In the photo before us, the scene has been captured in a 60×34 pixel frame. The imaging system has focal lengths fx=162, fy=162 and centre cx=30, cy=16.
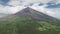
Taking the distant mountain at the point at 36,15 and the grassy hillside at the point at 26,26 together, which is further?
the distant mountain at the point at 36,15

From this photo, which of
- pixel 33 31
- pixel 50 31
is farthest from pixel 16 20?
pixel 50 31

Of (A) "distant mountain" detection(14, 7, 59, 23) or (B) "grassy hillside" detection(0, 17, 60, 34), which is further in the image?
(A) "distant mountain" detection(14, 7, 59, 23)

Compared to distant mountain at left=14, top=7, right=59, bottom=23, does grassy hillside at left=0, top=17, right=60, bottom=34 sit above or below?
below

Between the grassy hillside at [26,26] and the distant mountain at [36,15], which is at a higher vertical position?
the distant mountain at [36,15]

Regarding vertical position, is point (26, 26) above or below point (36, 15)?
below

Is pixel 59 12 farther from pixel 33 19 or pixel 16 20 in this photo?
pixel 16 20

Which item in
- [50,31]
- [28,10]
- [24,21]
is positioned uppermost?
[28,10]

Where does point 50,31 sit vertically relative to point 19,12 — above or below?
below
